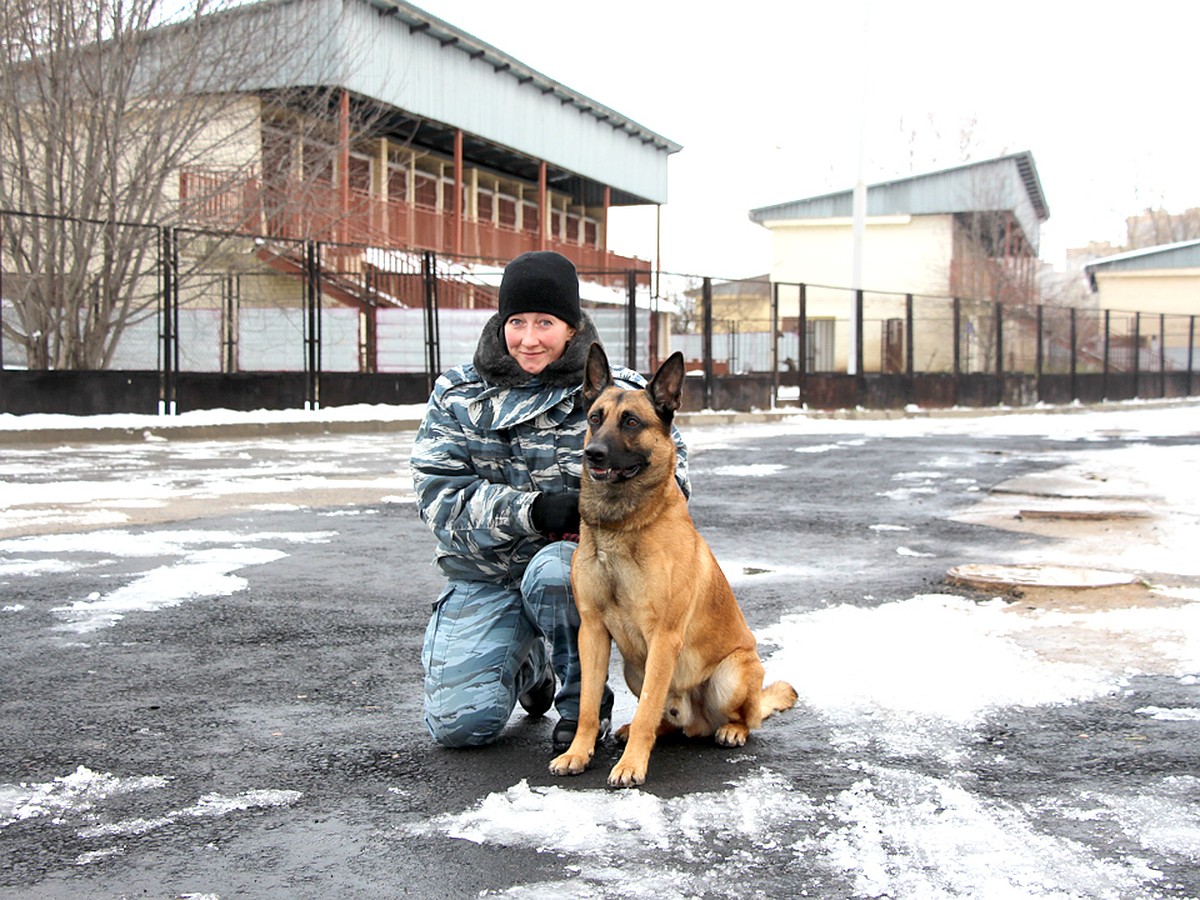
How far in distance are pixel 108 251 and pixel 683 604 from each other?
1791 cm

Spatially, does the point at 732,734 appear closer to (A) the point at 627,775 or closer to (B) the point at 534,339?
(A) the point at 627,775

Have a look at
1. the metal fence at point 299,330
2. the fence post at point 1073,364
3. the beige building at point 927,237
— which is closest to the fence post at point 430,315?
the metal fence at point 299,330

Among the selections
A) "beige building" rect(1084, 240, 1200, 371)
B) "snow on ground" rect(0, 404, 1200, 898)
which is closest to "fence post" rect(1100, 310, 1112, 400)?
"beige building" rect(1084, 240, 1200, 371)

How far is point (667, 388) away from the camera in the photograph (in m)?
4.12

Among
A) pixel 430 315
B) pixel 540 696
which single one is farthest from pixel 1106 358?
pixel 540 696

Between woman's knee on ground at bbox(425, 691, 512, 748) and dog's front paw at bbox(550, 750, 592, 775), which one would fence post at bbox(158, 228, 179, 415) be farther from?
dog's front paw at bbox(550, 750, 592, 775)

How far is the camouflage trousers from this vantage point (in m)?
4.22

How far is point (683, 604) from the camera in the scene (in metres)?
3.99

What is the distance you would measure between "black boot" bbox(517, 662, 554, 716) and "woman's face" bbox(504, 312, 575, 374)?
1.14 metres

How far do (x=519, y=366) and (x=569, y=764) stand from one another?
137cm

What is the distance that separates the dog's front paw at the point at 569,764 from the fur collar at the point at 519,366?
1289 millimetres

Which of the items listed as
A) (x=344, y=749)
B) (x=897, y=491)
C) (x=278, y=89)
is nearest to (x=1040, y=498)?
(x=897, y=491)

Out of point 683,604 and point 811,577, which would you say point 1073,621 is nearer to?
point 811,577

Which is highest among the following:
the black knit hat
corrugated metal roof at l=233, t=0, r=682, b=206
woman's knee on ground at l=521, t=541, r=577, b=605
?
corrugated metal roof at l=233, t=0, r=682, b=206
